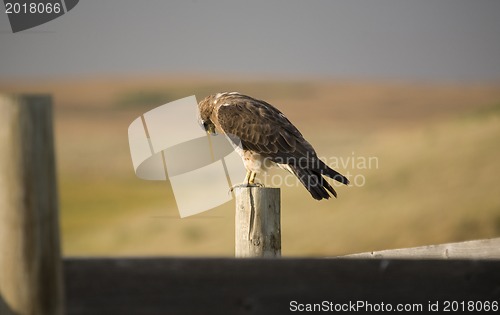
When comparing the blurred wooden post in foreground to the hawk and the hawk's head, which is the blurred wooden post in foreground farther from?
the hawk's head

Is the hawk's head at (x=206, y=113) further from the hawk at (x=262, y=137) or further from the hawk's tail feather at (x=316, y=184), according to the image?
the hawk's tail feather at (x=316, y=184)

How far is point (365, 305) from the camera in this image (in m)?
2.17

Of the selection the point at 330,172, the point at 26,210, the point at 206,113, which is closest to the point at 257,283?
the point at 26,210

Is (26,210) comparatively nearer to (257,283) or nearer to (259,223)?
(257,283)

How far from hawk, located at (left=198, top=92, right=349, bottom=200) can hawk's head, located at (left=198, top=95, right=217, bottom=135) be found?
0.44 ft

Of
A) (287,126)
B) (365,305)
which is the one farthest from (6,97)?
(287,126)

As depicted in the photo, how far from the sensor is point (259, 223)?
4137 millimetres

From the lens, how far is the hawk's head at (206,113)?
7473 millimetres

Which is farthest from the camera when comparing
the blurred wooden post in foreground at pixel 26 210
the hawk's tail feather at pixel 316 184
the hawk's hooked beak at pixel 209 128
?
the hawk's hooked beak at pixel 209 128

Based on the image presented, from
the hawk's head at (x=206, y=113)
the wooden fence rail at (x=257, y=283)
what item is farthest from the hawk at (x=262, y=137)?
the wooden fence rail at (x=257, y=283)

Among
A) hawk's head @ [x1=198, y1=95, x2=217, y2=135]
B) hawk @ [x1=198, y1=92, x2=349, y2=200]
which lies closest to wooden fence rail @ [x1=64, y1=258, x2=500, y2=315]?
hawk @ [x1=198, y1=92, x2=349, y2=200]

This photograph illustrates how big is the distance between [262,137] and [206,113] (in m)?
0.99

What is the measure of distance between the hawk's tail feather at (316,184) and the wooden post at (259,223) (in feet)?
5.72

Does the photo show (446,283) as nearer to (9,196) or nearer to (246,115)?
(9,196)
